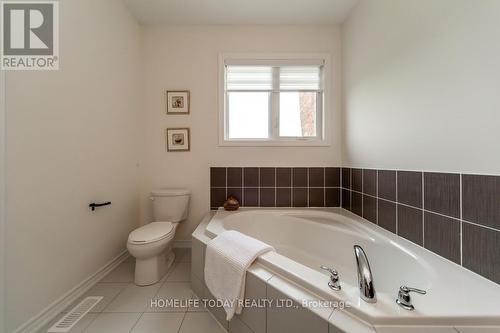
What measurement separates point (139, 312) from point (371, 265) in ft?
5.16

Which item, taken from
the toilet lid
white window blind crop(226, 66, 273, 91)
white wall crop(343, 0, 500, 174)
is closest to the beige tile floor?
the toilet lid

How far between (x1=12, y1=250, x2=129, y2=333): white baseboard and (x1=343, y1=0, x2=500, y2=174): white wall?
7.93ft

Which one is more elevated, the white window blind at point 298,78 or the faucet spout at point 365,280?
the white window blind at point 298,78

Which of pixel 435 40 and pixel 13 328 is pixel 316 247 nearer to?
pixel 435 40

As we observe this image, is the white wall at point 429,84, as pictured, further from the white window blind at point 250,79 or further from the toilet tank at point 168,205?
the toilet tank at point 168,205

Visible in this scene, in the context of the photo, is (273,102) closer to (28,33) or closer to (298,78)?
(298,78)

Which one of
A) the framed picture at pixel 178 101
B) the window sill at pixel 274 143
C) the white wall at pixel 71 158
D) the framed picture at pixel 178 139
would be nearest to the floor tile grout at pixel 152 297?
the white wall at pixel 71 158

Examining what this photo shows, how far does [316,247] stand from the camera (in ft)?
5.51

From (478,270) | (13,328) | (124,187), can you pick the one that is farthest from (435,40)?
(13,328)

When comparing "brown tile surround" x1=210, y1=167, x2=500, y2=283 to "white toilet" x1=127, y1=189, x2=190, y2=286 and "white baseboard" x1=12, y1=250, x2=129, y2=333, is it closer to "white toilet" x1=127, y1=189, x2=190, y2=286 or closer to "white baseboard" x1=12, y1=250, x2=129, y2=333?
"white toilet" x1=127, y1=189, x2=190, y2=286

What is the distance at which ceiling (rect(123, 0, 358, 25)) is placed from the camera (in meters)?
1.79

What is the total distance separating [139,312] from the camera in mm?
1228

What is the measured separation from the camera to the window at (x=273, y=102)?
7.07ft

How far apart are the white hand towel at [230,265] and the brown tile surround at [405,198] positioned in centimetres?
91
